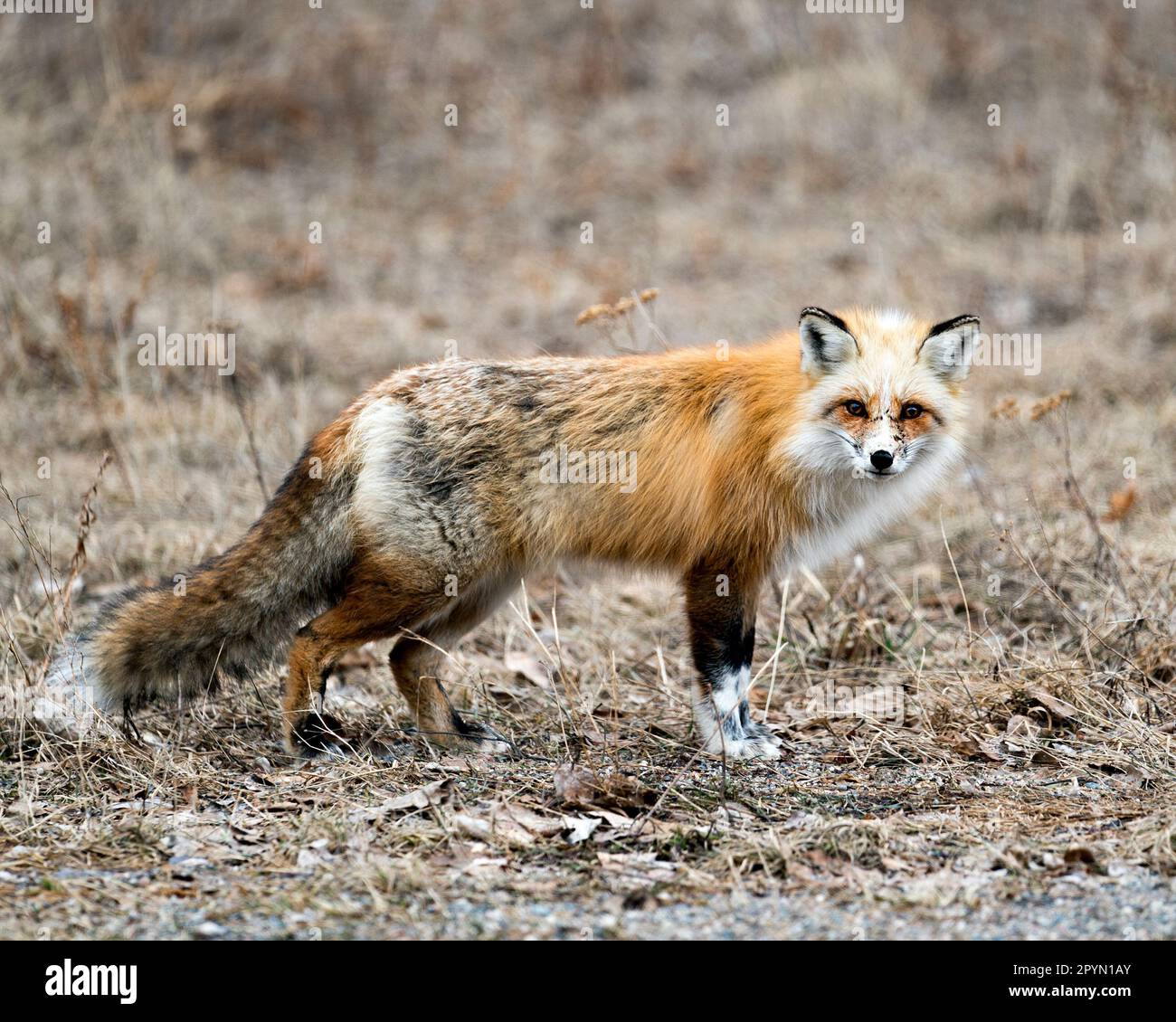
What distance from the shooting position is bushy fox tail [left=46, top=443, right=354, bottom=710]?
5410 mm

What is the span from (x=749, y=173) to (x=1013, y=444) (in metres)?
6.66

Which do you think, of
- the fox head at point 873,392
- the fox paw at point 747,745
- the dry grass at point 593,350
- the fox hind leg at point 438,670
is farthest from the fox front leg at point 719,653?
the fox hind leg at point 438,670

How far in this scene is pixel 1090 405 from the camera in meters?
10.2

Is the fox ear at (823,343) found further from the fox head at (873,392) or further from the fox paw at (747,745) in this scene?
the fox paw at (747,745)

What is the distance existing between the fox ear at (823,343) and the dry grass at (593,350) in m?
1.17

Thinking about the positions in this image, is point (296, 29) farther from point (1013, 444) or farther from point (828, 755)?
point (828, 755)

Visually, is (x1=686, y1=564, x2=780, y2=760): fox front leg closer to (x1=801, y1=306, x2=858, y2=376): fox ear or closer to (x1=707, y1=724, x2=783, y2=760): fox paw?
(x1=707, y1=724, x2=783, y2=760): fox paw

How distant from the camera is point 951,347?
5.62 m

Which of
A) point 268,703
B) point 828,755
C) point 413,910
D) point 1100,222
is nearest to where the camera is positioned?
point 413,910

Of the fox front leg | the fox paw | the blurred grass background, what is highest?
the blurred grass background

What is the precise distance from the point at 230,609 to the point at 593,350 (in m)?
6.66

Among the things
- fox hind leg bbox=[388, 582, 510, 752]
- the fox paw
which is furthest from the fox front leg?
fox hind leg bbox=[388, 582, 510, 752]

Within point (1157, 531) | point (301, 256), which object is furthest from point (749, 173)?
point (1157, 531)

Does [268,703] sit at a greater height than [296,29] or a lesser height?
lesser
